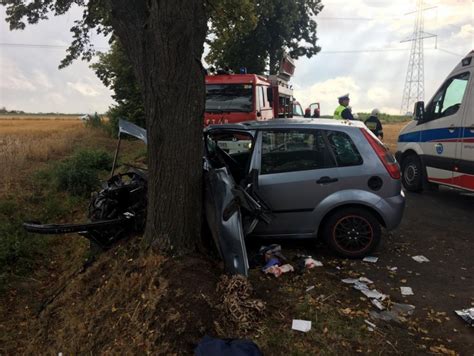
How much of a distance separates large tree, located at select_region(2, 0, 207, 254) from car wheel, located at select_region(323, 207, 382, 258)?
181 centimetres

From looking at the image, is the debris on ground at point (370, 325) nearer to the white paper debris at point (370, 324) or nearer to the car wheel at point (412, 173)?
the white paper debris at point (370, 324)

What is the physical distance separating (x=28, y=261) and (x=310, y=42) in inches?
1043

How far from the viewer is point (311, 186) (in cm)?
521

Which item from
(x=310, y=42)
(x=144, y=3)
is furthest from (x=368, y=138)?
(x=310, y=42)

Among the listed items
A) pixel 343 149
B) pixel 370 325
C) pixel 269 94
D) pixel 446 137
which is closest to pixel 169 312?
pixel 370 325

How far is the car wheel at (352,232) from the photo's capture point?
5215 millimetres

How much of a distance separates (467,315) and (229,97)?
850 cm

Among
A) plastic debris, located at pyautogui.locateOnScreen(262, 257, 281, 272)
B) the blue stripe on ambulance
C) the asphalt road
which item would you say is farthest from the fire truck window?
plastic debris, located at pyautogui.locateOnScreen(262, 257, 281, 272)

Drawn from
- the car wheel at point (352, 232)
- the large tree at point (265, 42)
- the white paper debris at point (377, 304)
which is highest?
the large tree at point (265, 42)

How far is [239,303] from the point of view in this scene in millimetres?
3713

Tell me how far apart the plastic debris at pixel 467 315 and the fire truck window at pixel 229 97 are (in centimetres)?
803

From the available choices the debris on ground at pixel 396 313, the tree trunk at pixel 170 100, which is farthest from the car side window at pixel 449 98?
the tree trunk at pixel 170 100

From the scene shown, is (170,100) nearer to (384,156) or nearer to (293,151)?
(293,151)

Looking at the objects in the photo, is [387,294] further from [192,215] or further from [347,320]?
[192,215]
